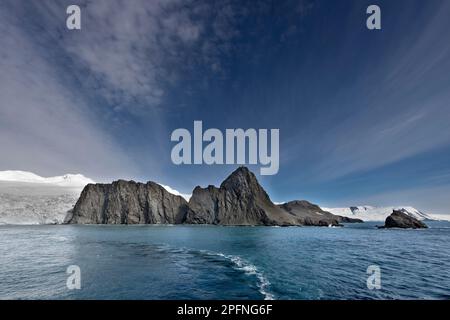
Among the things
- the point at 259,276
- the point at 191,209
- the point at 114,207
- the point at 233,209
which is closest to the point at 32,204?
the point at 114,207

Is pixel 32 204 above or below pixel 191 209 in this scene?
above

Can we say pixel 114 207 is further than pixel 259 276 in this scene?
Yes

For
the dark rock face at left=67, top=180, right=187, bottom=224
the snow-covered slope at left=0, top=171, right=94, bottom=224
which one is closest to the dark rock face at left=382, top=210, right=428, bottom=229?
the dark rock face at left=67, top=180, right=187, bottom=224

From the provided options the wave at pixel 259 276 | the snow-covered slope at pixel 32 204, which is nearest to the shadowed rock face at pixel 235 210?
the snow-covered slope at pixel 32 204

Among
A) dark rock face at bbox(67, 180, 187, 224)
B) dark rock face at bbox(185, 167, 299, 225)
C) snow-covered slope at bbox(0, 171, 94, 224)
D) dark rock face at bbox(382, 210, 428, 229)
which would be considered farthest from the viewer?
dark rock face at bbox(67, 180, 187, 224)

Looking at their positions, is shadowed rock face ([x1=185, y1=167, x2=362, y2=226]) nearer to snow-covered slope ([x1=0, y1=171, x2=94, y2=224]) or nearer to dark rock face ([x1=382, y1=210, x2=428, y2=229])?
dark rock face ([x1=382, y1=210, x2=428, y2=229])

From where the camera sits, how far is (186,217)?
189250mm

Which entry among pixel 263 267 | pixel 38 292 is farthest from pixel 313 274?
pixel 38 292

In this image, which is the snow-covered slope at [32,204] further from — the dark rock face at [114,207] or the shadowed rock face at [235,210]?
the shadowed rock face at [235,210]

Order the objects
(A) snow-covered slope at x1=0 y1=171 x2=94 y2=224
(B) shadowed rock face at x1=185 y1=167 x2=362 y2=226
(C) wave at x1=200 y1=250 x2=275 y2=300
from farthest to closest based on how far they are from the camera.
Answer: (B) shadowed rock face at x1=185 y1=167 x2=362 y2=226, (A) snow-covered slope at x1=0 y1=171 x2=94 y2=224, (C) wave at x1=200 y1=250 x2=275 y2=300

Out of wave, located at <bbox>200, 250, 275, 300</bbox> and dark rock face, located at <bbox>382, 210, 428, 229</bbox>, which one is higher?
wave, located at <bbox>200, 250, 275, 300</bbox>

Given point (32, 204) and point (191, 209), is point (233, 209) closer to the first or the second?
point (191, 209)
